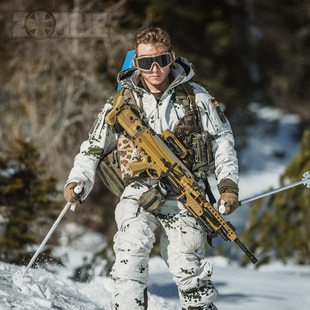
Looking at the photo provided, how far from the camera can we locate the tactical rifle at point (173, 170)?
114 inches

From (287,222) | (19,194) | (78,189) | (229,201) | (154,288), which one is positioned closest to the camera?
(229,201)

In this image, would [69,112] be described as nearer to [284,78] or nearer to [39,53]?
[39,53]

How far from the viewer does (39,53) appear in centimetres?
1019

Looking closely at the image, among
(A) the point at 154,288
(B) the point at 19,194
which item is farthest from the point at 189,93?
(B) the point at 19,194

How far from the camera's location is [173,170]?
9.60 feet

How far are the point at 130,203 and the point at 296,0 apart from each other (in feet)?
51.1

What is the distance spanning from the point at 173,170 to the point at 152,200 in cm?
21

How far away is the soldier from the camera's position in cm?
288

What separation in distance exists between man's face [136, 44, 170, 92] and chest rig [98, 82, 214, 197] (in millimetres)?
105

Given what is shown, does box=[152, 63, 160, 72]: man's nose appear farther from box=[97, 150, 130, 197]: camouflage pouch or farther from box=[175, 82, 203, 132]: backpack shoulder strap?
box=[97, 150, 130, 197]: camouflage pouch

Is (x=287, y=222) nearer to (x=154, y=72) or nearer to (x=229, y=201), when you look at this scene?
(x=229, y=201)

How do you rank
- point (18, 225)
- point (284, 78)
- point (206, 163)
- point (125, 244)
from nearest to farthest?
1. point (125, 244)
2. point (206, 163)
3. point (18, 225)
4. point (284, 78)

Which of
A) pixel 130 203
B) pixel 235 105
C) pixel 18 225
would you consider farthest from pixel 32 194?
pixel 235 105

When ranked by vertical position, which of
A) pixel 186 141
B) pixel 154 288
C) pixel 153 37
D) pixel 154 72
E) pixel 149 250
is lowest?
pixel 154 288
